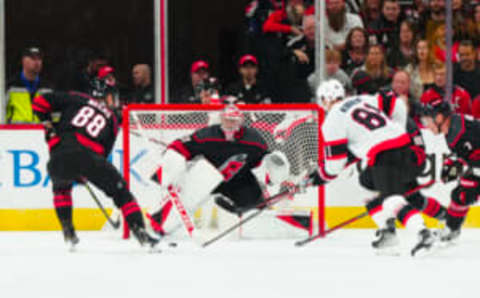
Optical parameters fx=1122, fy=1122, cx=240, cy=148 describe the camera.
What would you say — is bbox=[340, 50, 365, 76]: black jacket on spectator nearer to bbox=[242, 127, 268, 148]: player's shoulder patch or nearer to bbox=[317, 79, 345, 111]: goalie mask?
bbox=[242, 127, 268, 148]: player's shoulder patch

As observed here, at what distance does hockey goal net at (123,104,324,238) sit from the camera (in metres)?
7.09

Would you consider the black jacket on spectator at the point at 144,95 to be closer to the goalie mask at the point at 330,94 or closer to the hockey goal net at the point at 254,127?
the hockey goal net at the point at 254,127

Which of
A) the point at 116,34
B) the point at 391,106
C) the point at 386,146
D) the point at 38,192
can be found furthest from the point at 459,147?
the point at 38,192

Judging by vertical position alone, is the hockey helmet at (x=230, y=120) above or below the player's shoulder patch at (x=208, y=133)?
above

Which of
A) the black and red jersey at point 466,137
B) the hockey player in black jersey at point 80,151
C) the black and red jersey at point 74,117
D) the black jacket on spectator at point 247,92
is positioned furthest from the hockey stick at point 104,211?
the black and red jersey at point 466,137

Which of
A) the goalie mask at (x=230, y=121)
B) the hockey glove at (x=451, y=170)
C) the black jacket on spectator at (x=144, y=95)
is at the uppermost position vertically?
the black jacket on spectator at (x=144, y=95)

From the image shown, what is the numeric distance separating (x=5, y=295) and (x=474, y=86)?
397 centimetres

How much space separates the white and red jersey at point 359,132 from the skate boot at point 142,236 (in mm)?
1076

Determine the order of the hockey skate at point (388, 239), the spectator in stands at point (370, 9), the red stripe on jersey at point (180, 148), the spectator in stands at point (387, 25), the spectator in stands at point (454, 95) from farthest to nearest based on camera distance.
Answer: the spectator in stands at point (370, 9), the spectator in stands at point (387, 25), the spectator in stands at point (454, 95), the red stripe on jersey at point (180, 148), the hockey skate at point (388, 239)

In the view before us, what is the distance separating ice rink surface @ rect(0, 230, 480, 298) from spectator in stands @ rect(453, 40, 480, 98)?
114 centimetres

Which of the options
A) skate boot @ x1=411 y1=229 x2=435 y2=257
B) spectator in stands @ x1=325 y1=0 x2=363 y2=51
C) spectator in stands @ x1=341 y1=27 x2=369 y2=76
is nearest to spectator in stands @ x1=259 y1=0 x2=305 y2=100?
spectator in stands @ x1=325 y1=0 x2=363 y2=51

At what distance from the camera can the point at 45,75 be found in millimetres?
7316

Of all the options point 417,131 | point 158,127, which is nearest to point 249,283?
point 417,131

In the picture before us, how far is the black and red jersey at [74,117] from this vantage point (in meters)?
6.26
